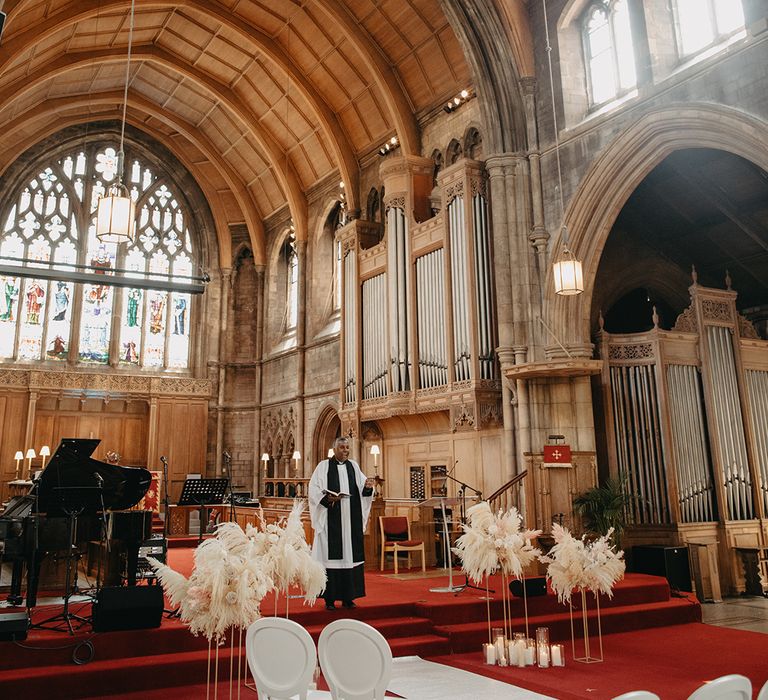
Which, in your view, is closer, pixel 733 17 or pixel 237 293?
pixel 733 17

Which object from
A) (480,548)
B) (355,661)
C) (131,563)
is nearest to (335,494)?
(480,548)

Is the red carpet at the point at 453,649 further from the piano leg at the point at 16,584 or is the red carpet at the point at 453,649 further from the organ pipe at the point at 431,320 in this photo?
the organ pipe at the point at 431,320

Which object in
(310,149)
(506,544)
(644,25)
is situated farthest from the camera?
(310,149)

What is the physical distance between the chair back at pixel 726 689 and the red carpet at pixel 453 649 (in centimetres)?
278

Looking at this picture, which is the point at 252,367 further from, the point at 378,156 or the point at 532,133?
the point at 532,133

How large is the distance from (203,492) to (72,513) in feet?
13.5

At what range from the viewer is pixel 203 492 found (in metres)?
9.91

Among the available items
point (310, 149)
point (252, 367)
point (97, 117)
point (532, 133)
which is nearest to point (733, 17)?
point (532, 133)

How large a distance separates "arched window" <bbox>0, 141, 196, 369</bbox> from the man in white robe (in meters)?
13.2

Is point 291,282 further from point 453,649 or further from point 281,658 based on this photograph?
point 281,658

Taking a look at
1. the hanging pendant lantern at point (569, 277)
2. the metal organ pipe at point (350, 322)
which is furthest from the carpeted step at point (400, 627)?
the metal organ pipe at point (350, 322)

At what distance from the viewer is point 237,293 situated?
2061 centimetres

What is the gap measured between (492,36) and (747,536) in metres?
8.90

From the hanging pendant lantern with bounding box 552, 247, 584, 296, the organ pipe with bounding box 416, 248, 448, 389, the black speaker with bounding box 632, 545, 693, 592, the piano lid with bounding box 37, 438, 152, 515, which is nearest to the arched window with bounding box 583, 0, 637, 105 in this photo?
the hanging pendant lantern with bounding box 552, 247, 584, 296
